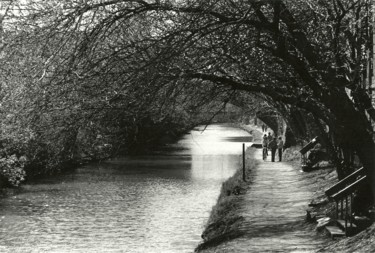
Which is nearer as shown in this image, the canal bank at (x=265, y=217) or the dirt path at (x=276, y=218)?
the dirt path at (x=276, y=218)

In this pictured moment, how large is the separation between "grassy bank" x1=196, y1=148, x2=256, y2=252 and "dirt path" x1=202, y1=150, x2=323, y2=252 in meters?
0.24

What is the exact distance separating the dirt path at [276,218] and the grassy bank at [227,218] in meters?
0.24

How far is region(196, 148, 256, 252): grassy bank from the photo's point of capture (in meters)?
17.8

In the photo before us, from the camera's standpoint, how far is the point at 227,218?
67.1 feet

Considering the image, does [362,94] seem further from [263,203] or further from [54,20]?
[263,203]

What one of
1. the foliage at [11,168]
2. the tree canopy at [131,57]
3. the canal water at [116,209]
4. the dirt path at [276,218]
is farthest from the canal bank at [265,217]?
the foliage at [11,168]

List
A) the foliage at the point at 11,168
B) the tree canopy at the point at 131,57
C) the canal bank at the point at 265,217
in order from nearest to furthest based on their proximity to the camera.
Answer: the tree canopy at the point at 131,57 < the canal bank at the point at 265,217 < the foliage at the point at 11,168

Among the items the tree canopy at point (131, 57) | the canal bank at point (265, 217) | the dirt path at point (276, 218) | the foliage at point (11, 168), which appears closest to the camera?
the tree canopy at point (131, 57)

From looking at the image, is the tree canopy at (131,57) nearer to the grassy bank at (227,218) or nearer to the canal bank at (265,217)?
the canal bank at (265,217)

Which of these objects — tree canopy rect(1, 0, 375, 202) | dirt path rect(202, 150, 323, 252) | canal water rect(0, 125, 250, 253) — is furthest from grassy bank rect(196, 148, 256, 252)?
tree canopy rect(1, 0, 375, 202)

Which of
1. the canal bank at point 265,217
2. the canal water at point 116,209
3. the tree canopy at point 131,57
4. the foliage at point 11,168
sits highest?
the tree canopy at point 131,57

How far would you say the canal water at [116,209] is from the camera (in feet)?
76.8

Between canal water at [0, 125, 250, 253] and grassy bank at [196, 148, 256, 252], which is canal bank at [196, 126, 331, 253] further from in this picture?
canal water at [0, 125, 250, 253]

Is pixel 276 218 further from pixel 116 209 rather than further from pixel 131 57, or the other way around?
pixel 116 209
